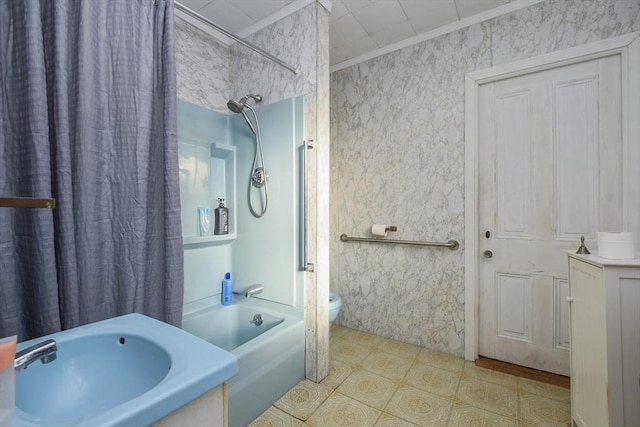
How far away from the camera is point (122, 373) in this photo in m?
0.75

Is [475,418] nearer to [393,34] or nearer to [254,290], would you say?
[254,290]

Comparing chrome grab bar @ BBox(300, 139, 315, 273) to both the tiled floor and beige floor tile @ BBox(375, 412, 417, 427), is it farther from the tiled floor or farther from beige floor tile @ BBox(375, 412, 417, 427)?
beige floor tile @ BBox(375, 412, 417, 427)

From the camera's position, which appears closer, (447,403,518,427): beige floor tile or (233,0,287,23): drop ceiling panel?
(447,403,518,427): beige floor tile

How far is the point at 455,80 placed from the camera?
6.79ft

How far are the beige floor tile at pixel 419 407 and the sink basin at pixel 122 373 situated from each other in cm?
132

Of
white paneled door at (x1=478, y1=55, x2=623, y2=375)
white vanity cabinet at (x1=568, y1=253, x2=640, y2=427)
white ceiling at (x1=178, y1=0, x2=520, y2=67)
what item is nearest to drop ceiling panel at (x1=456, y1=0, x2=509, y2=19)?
white ceiling at (x1=178, y1=0, x2=520, y2=67)

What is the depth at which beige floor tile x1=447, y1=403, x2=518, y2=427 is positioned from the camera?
1434 millimetres

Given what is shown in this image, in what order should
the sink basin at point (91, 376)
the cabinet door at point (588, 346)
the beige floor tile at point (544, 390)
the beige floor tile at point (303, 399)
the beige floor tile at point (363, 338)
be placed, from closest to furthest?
the sink basin at point (91, 376) < the cabinet door at point (588, 346) < the beige floor tile at point (303, 399) < the beige floor tile at point (544, 390) < the beige floor tile at point (363, 338)

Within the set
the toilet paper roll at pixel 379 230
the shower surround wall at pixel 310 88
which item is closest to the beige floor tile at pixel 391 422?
the shower surround wall at pixel 310 88

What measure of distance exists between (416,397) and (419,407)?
0.08 m

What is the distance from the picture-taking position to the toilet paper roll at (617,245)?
1.06 meters

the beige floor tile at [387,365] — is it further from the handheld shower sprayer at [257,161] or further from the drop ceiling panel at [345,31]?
the drop ceiling panel at [345,31]

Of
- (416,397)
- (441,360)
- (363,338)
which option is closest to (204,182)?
(363,338)

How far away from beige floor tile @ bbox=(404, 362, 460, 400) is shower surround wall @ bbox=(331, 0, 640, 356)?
0.94 feet
